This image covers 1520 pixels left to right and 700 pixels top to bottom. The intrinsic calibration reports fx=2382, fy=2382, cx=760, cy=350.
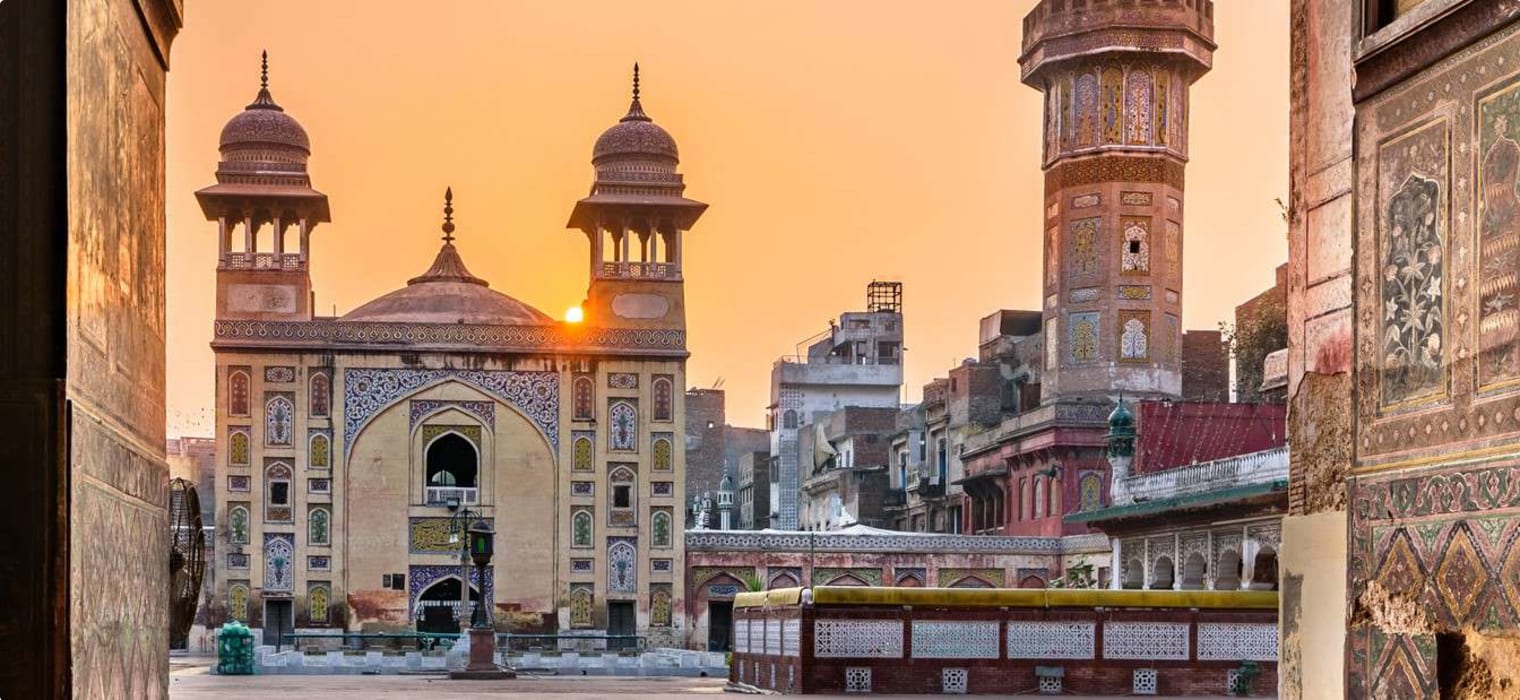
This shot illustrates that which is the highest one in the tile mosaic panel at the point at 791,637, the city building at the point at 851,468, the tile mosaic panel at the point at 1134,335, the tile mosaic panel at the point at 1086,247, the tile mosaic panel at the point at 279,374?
the tile mosaic panel at the point at 1086,247

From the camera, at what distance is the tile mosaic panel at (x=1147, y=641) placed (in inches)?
856

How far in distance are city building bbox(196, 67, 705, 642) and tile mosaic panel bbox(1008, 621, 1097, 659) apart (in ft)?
74.9

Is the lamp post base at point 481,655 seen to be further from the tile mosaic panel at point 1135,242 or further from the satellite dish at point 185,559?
the satellite dish at point 185,559

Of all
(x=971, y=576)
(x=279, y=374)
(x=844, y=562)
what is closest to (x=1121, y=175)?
(x=971, y=576)

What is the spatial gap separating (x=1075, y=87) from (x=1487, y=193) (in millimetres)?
38922

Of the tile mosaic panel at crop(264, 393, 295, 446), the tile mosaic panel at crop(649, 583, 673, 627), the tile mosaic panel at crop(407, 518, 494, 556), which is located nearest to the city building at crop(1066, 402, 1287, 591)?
the tile mosaic panel at crop(649, 583, 673, 627)

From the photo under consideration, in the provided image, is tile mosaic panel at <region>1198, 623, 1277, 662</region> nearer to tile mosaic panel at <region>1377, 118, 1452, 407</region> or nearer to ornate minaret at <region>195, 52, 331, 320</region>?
tile mosaic panel at <region>1377, 118, 1452, 407</region>

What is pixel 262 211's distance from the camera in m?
44.9

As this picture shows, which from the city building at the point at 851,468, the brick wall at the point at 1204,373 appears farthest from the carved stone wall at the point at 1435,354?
the city building at the point at 851,468

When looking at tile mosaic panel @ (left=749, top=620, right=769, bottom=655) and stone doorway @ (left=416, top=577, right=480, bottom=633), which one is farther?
stone doorway @ (left=416, top=577, right=480, bottom=633)

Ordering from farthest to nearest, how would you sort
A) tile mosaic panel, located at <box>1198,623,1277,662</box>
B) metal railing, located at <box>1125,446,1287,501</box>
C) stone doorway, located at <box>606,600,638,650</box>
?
stone doorway, located at <box>606,600,638,650</box>, metal railing, located at <box>1125,446,1287,501</box>, tile mosaic panel, located at <box>1198,623,1277,662</box>

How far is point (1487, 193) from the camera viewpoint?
6484mm

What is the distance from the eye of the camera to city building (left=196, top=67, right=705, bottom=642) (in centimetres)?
4366

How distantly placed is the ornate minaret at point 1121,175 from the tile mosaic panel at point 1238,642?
23.1 m
